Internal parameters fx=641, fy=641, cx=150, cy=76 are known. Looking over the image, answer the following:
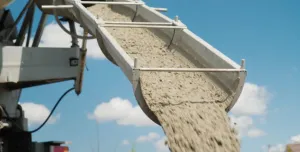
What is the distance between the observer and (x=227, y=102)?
6.18 meters

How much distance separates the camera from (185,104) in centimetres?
591

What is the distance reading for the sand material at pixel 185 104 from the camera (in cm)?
550

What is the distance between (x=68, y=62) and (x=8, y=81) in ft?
2.94

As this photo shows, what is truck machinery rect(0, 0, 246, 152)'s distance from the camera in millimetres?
6559

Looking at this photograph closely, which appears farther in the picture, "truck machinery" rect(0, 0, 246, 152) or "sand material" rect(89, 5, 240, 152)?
"truck machinery" rect(0, 0, 246, 152)

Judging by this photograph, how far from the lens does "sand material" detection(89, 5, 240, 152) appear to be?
550 cm

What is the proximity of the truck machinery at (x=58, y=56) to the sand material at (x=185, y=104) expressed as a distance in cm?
18

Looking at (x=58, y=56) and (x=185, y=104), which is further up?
(x=185, y=104)

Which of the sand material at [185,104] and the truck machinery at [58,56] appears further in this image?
the truck machinery at [58,56]

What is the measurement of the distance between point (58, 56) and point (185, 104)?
11.2ft

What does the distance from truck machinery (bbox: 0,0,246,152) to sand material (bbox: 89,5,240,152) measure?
0.18 meters

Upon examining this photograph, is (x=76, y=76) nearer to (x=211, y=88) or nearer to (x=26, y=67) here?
(x=26, y=67)

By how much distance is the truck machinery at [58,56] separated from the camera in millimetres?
6559

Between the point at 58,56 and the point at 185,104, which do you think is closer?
the point at 185,104
